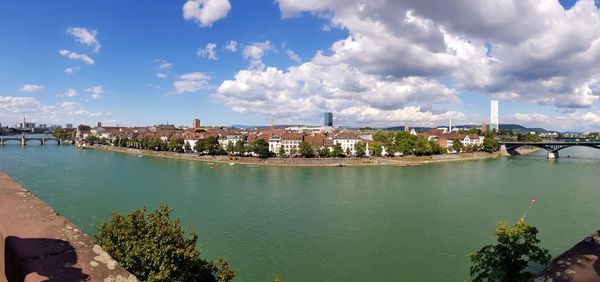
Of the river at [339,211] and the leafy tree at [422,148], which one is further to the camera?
the leafy tree at [422,148]

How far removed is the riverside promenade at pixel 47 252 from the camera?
1.87m

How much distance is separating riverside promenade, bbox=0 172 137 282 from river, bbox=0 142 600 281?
10.3 metres

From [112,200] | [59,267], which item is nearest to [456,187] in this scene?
[112,200]

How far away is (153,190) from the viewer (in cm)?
2789

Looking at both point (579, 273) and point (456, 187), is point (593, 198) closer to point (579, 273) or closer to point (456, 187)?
point (456, 187)

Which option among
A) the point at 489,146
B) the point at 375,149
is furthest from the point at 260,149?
the point at 489,146

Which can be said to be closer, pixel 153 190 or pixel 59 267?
pixel 59 267

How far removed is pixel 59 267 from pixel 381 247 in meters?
14.4

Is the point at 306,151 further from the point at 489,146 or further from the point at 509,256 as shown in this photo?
the point at 509,256

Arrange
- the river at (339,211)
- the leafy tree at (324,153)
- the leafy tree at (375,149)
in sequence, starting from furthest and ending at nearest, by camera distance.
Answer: the leafy tree at (375,149) < the leafy tree at (324,153) < the river at (339,211)

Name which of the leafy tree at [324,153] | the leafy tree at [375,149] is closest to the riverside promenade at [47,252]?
the leafy tree at [324,153]

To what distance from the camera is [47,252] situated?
203cm

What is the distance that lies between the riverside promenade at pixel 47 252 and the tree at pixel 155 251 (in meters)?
4.48

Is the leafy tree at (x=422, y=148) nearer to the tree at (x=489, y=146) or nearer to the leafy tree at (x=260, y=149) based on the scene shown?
the tree at (x=489, y=146)
